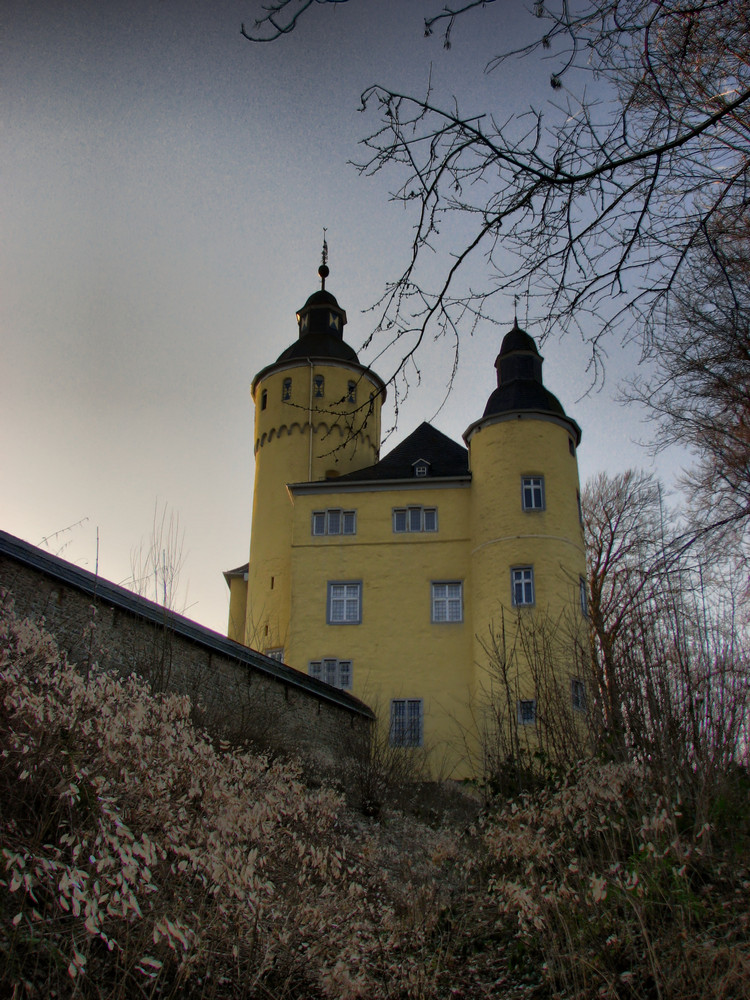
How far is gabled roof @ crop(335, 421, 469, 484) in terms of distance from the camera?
28516mm

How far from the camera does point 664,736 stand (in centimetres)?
826

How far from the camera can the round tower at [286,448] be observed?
29.1 m

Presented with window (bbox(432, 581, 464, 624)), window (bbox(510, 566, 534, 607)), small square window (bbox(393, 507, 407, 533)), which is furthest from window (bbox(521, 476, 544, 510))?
small square window (bbox(393, 507, 407, 533))

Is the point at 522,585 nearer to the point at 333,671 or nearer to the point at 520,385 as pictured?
the point at 333,671

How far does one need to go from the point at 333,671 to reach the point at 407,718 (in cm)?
249

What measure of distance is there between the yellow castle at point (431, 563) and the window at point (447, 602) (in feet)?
0.10

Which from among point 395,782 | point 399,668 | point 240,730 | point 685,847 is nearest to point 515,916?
point 685,847

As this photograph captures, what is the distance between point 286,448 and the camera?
103 ft

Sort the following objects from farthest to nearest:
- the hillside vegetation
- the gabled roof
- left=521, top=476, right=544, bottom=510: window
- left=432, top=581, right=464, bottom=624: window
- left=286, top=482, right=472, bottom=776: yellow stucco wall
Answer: the gabled roof
left=432, top=581, right=464, bottom=624: window
left=521, top=476, right=544, bottom=510: window
left=286, top=482, right=472, bottom=776: yellow stucco wall
the hillside vegetation

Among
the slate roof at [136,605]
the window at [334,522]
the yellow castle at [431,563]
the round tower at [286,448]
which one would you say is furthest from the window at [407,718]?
the slate roof at [136,605]

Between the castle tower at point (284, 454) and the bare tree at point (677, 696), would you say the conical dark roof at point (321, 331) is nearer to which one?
the castle tower at point (284, 454)

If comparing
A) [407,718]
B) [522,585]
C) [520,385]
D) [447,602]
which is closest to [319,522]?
[447,602]

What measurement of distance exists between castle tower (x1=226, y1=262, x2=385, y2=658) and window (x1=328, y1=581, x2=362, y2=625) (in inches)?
72.0

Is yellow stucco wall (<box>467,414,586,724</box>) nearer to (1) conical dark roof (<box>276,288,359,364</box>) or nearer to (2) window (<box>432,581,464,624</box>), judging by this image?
(2) window (<box>432,581,464,624</box>)
